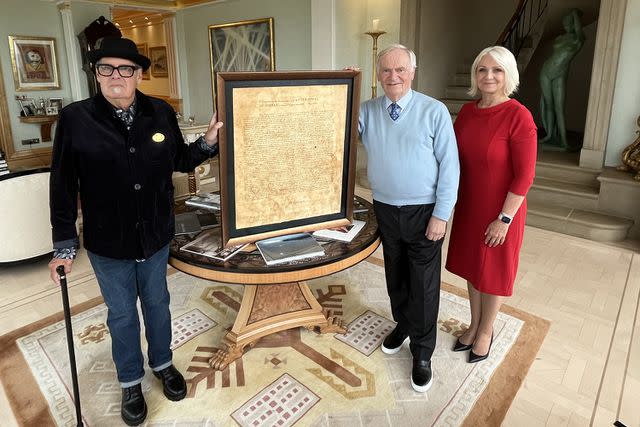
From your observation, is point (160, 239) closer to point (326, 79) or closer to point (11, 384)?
point (326, 79)

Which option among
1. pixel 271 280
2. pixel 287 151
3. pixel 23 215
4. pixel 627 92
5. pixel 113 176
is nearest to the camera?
pixel 113 176

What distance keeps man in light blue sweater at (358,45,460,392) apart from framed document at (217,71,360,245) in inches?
5.4

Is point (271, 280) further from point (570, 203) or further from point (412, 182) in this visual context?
point (570, 203)

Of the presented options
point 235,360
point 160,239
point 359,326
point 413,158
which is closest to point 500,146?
point 413,158

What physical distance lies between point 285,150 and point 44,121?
691 cm

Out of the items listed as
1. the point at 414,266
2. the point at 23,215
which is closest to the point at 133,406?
A: the point at 414,266

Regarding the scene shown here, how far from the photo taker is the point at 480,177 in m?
1.96

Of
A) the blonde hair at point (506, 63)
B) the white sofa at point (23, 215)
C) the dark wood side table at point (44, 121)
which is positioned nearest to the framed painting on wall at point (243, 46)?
the dark wood side table at point (44, 121)

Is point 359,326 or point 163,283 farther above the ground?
point 163,283

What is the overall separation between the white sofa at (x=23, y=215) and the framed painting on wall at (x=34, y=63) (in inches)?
195

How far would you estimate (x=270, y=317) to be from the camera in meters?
2.33

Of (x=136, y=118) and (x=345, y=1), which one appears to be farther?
(x=345, y=1)

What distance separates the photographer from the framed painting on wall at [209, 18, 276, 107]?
Result: 727cm

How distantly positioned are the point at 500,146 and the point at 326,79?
77 centimetres
